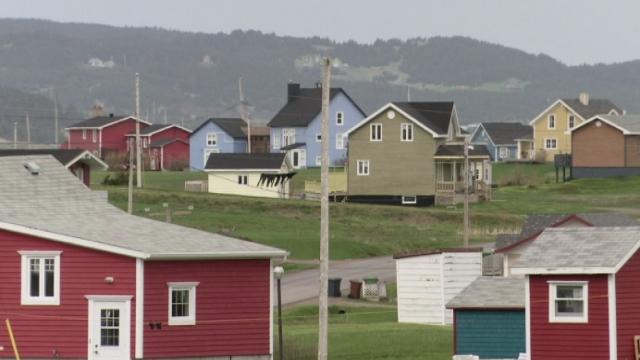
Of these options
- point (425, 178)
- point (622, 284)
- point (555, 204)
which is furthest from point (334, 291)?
point (425, 178)

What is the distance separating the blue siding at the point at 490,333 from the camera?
149 feet

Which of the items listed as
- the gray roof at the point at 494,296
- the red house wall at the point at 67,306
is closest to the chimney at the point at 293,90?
the gray roof at the point at 494,296

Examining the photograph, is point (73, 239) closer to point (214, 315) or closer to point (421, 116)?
point (214, 315)

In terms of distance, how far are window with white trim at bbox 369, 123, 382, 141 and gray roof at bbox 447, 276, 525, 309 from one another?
2831 inches

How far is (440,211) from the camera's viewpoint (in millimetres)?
103000

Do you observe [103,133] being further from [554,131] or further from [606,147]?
[606,147]

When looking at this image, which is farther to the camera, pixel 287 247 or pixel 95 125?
pixel 95 125

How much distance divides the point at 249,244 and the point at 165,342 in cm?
375

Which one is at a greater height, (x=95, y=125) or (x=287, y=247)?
(x=95, y=125)

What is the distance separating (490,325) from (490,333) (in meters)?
0.20

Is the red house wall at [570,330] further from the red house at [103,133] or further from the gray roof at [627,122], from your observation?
the red house at [103,133]

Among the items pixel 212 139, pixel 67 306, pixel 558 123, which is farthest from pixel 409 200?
pixel 67 306

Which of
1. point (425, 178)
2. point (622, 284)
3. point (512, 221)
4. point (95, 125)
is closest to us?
point (622, 284)

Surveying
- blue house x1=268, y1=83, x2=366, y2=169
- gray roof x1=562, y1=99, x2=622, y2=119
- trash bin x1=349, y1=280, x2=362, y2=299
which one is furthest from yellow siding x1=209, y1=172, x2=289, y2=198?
gray roof x1=562, y1=99, x2=622, y2=119
